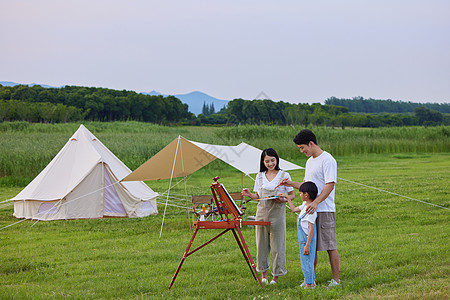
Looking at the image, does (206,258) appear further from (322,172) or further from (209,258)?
(322,172)

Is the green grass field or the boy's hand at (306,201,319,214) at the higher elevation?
the boy's hand at (306,201,319,214)

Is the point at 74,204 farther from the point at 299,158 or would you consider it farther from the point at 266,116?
the point at 266,116

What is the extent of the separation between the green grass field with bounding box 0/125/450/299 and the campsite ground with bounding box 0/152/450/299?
14 millimetres

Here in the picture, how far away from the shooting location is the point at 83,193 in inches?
434

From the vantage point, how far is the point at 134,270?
630 centimetres

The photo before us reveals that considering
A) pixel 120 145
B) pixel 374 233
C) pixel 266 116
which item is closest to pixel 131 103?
pixel 266 116

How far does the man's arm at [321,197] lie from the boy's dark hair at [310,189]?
0.19 feet

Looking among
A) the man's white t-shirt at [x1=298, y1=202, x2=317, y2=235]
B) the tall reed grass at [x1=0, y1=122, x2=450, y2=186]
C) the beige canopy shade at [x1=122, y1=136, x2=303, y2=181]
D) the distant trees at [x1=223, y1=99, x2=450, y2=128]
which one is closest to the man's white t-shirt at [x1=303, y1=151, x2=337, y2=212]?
the man's white t-shirt at [x1=298, y1=202, x2=317, y2=235]

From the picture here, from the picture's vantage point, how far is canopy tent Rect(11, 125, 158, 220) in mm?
10820

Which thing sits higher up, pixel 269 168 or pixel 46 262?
pixel 269 168

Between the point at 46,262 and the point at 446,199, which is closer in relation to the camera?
the point at 46,262

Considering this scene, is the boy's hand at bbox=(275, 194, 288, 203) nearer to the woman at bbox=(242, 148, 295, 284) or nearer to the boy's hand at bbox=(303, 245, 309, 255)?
the woman at bbox=(242, 148, 295, 284)

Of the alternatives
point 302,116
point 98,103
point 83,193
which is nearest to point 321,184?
point 83,193

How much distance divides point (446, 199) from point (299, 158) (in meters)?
12.0
